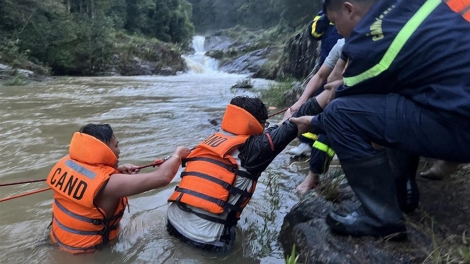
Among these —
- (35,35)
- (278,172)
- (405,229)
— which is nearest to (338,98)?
(405,229)

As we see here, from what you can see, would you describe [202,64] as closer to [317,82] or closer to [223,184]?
[317,82]

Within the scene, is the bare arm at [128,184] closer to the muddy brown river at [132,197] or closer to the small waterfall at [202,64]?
the muddy brown river at [132,197]

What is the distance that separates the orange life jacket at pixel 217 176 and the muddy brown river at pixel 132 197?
0.31 metres

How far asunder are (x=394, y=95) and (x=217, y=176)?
1259mm

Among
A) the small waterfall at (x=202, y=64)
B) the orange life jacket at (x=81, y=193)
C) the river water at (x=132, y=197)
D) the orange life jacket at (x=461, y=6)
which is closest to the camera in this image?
the orange life jacket at (x=461, y=6)

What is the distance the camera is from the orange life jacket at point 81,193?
269cm

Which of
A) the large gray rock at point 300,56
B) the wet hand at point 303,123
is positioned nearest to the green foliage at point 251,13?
the large gray rock at point 300,56

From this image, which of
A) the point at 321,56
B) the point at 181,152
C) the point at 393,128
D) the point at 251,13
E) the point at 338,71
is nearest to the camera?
the point at 393,128

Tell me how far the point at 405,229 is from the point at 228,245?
116 cm

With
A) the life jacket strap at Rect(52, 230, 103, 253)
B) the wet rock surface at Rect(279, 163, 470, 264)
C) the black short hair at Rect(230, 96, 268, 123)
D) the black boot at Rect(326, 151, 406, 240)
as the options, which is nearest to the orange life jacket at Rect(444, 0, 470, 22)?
the black boot at Rect(326, 151, 406, 240)

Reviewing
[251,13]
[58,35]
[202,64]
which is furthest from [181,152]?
[251,13]

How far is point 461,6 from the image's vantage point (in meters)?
2.16

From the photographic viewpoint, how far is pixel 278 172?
442 centimetres

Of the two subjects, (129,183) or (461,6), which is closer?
(461,6)
